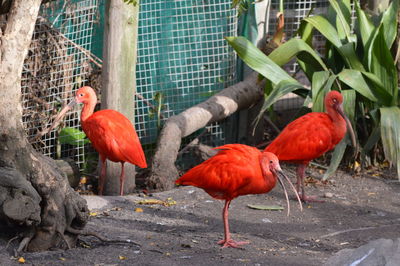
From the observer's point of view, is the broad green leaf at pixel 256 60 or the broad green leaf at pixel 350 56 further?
the broad green leaf at pixel 350 56

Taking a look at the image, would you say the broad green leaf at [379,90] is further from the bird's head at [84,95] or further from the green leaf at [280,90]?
the bird's head at [84,95]

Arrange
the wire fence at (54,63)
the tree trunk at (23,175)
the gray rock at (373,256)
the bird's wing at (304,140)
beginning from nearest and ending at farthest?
the gray rock at (373,256), the tree trunk at (23,175), the bird's wing at (304,140), the wire fence at (54,63)

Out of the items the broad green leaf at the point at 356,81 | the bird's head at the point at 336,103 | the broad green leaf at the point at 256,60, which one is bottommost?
the bird's head at the point at 336,103

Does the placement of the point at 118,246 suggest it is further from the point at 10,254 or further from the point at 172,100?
the point at 172,100

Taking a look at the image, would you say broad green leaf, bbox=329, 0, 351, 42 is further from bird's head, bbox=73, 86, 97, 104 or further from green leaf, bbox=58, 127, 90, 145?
green leaf, bbox=58, 127, 90, 145

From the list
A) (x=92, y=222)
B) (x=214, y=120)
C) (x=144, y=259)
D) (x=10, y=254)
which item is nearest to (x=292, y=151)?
(x=214, y=120)

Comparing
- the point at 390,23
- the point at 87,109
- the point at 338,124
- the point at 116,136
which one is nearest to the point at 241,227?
the point at 338,124

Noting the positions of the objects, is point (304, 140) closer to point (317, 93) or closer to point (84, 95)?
point (317, 93)

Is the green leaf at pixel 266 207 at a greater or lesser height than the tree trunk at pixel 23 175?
lesser

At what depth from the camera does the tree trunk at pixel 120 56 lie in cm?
681

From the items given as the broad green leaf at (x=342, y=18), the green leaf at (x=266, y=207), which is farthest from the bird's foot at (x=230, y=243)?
the broad green leaf at (x=342, y=18)

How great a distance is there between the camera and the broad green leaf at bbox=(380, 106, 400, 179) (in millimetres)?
6824

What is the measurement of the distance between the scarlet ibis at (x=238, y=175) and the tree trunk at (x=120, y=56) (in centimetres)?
197

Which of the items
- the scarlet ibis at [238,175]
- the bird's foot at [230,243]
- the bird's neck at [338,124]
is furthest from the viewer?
the bird's neck at [338,124]
